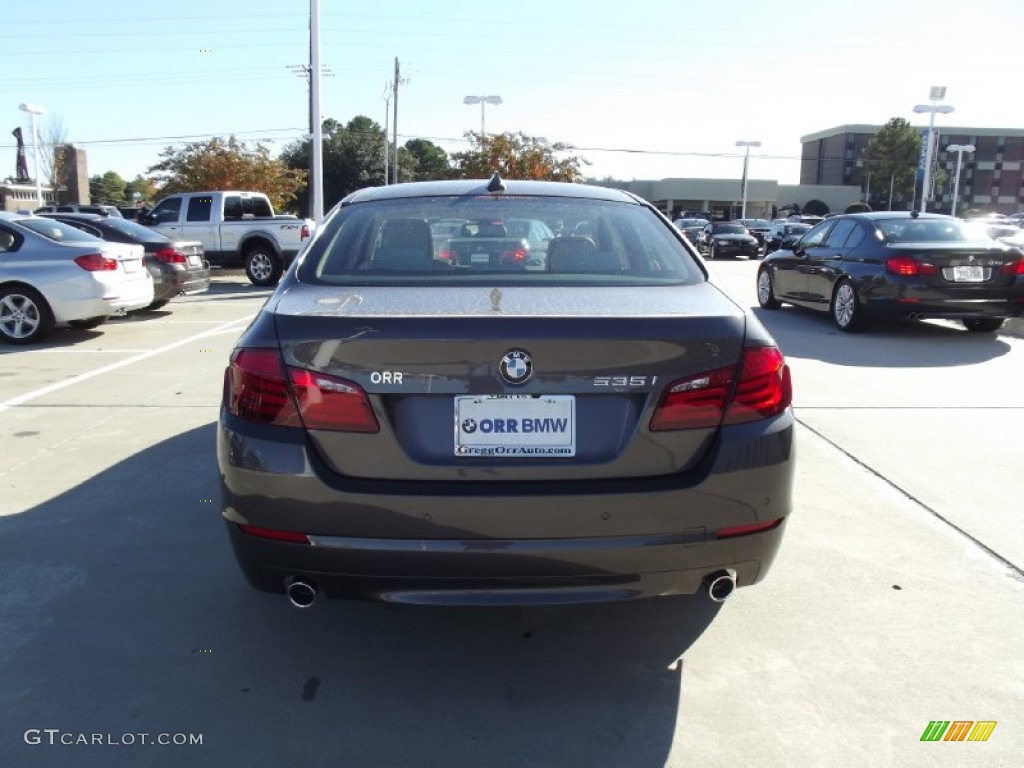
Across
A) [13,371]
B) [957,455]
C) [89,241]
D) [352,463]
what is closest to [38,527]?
[352,463]

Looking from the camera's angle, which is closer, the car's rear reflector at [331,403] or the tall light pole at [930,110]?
the car's rear reflector at [331,403]

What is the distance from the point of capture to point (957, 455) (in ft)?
19.1

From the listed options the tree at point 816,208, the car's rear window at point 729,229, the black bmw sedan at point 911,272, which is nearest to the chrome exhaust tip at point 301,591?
the black bmw sedan at point 911,272

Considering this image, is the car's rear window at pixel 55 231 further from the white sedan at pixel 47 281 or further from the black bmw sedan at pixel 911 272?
the black bmw sedan at pixel 911 272

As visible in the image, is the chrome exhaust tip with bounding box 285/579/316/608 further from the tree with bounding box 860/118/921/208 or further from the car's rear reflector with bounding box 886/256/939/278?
the tree with bounding box 860/118/921/208

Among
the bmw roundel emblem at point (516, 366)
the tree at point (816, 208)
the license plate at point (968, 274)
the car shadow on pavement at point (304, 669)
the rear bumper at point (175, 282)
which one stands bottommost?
the car shadow on pavement at point (304, 669)

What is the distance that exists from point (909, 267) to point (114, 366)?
A: 8.90 metres

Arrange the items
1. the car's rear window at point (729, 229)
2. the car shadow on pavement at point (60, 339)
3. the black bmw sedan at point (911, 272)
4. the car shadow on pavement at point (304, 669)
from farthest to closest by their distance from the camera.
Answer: the car's rear window at point (729, 229) → the black bmw sedan at point (911, 272) → the car shadow on pavement at point (60, 339) → the car shadow on pavement at point (304, 669)

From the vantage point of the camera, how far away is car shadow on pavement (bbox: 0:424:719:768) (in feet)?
9.04

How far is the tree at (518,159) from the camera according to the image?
120 ft

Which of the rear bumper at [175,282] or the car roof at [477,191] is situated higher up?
the car roof at [477,191]

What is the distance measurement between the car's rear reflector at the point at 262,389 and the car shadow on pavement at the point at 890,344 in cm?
718

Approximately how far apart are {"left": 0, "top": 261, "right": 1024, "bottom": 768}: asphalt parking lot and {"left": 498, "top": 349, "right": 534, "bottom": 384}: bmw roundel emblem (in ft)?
3.73

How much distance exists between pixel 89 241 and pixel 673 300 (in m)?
9.58
